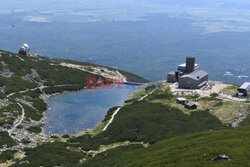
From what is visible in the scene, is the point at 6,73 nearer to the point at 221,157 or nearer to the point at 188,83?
the point at 188,83

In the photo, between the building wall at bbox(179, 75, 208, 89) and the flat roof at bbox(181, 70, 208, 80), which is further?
the flat roof at bbox(181, 70, 208, 80)

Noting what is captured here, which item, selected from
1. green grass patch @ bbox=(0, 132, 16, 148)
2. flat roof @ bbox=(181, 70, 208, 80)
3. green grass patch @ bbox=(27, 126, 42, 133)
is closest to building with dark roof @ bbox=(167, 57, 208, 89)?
flat roof @ bbox=(181, 70, 208, 80)

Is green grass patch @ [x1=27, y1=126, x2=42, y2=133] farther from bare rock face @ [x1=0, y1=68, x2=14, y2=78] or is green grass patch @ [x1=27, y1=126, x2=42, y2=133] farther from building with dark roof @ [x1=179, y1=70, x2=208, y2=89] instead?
building with dark roof @ [x1=179, y1=70, x2=208, y2=89]

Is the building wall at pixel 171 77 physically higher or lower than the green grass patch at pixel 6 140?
higher

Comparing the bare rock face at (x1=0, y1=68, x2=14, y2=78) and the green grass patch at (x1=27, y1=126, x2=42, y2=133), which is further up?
the bare rock face at (x1=0, y1=68, x2=14, y2=78)

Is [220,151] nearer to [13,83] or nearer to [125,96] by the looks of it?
[125,96]

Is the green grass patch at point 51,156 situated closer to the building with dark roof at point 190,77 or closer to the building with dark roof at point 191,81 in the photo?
the building with dark roof at point 191,81

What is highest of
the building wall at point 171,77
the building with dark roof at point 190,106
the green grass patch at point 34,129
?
the building wall at point 171,77

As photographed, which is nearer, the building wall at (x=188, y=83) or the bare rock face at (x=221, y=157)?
the bare rock face at (x=221, y=157)

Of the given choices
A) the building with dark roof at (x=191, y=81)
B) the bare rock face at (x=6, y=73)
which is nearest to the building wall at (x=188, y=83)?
the building with dark roof at (x=191, y=81)

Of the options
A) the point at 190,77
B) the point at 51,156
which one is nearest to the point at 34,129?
the point at 51,156

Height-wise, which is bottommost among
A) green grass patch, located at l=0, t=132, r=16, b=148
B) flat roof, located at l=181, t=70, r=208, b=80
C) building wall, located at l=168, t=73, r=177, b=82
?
green grass patch, located at l=0, t=132, r=16, b=148

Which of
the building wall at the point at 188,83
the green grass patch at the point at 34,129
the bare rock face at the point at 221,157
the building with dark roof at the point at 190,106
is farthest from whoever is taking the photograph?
the building wall at the point at 188,83
